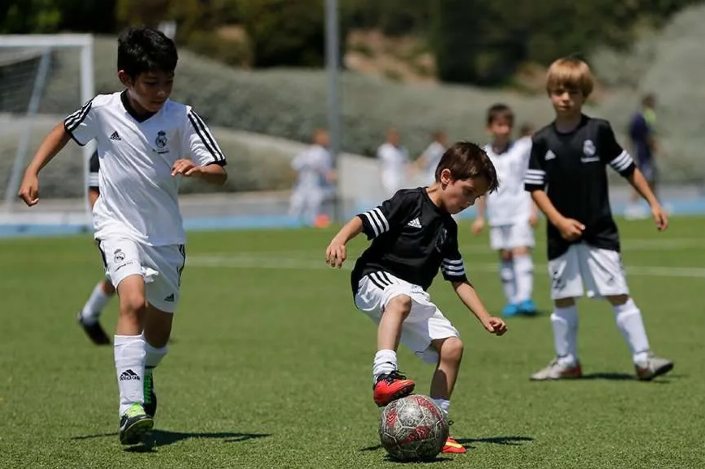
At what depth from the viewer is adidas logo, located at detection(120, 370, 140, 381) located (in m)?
6.94

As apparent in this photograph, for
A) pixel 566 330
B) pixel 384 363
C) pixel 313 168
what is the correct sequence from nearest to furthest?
1. pixel 384 363
2. pixel 566 330
3. pixel 313 168

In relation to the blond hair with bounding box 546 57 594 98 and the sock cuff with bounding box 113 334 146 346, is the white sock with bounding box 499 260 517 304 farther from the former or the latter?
the sock cuff with bounding box 113 334 146 346

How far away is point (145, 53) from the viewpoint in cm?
705

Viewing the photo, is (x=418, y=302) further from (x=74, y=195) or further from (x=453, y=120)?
(x=453, y=120)

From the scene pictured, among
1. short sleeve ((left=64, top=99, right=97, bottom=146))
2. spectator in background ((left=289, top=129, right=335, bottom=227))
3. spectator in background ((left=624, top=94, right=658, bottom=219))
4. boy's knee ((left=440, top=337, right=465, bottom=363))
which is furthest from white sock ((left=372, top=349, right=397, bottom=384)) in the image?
spectator in background ((left=289, top=129, right=335, bottom=227))

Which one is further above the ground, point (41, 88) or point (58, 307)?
point (41, 88)

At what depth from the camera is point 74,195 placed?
26.2 metres

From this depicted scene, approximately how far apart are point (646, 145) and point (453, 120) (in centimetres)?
1200

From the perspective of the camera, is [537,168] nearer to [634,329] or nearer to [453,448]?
[634,329]

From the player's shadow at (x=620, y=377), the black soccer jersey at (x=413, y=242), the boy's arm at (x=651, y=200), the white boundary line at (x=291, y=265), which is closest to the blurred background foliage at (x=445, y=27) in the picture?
the white boundary line at (x=291, y=265)

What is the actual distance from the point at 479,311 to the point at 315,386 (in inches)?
105

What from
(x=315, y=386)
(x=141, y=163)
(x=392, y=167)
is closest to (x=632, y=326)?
(x=315, y=386)

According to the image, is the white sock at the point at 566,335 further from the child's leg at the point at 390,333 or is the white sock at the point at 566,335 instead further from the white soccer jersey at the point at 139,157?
the white soccer jersey at the point at 139,157

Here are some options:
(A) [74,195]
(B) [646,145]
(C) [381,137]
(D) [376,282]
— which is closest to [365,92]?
(C) [381,137]
